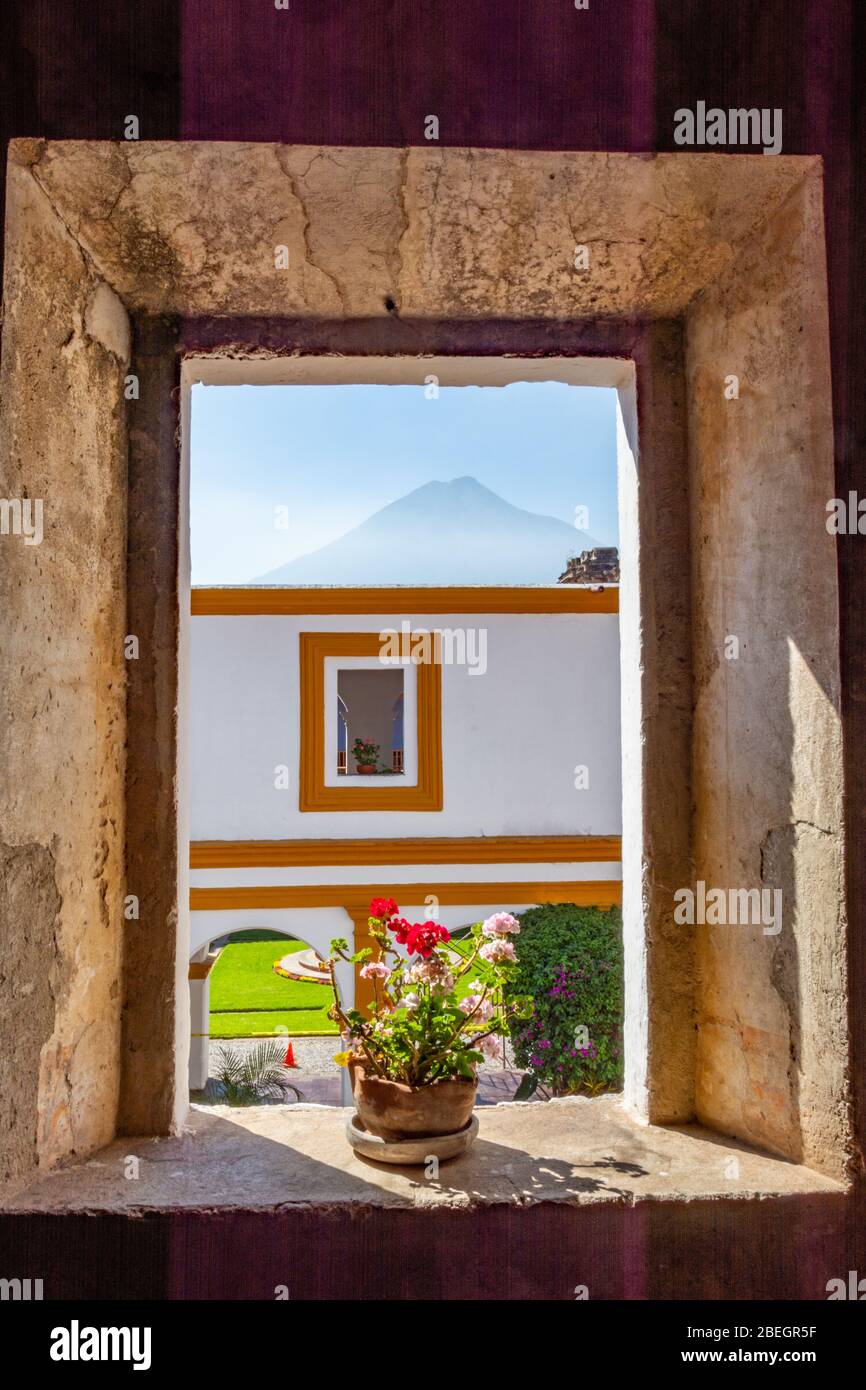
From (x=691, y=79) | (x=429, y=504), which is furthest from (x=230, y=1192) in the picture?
(x=429, y=504)

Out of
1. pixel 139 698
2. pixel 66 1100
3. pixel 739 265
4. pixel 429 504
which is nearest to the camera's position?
pixel 66 1100

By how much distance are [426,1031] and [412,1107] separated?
0.44 feet

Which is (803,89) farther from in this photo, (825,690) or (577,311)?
(825,690)

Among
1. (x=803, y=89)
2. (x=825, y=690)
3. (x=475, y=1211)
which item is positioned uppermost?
(x=803, y=89)

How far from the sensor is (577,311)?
6.72ft

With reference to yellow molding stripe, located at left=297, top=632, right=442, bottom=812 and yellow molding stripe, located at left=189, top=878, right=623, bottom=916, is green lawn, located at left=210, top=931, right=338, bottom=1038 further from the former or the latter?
yellow molding stripe, located at left=297, top=632, right=442, bottom=812

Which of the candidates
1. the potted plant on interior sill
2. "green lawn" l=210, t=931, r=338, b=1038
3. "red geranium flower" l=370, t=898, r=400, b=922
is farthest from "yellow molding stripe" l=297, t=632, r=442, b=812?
"red geranium flower" l=370, t=898, r=400, b=922

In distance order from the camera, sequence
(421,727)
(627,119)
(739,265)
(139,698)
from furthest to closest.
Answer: (421,727) → (139,698) → (739,265) → (627,119)

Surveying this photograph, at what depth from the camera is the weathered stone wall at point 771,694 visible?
63.4 inches

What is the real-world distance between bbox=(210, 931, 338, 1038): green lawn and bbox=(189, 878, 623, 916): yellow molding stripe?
5.16 feet

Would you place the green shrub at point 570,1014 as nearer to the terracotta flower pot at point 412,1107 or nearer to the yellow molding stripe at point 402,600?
the yellow molding stripe at point 402,600

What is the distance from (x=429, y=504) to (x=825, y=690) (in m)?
196

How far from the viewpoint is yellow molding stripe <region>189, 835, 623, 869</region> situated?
846 cm

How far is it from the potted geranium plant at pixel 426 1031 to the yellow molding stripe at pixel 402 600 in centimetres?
643
